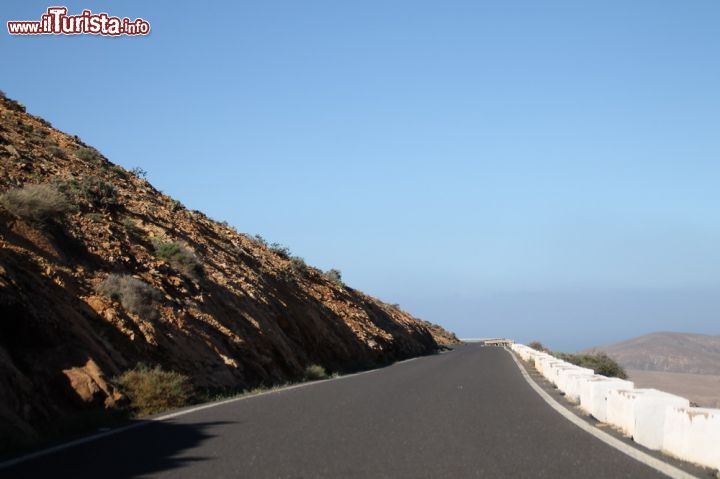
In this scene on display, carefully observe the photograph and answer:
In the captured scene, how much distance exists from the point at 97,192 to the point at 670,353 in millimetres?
99972

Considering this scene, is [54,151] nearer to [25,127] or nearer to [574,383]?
[25,127]

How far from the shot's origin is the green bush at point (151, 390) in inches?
566

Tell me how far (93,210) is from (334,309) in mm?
19560

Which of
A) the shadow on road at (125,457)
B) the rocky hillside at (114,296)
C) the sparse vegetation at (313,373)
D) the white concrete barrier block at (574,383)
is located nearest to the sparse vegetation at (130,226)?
the rocky hillside at (114,296)

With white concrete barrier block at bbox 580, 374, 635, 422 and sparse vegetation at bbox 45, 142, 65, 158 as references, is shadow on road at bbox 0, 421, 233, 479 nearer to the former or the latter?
white concrete barrier block at bbox 580, 374, 635, 422

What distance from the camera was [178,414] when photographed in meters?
13.8

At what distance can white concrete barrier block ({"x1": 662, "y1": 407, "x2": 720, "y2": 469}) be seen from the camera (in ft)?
26.5

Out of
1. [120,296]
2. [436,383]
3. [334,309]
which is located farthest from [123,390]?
[334,309]

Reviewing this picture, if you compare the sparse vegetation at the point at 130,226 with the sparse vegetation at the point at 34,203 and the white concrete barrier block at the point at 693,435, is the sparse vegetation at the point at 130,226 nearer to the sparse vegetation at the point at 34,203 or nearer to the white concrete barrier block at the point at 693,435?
the sparse vegetation at the point at 34,203

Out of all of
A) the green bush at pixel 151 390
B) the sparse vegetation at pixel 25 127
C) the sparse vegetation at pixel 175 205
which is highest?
the sparse vegetation at pixel 25 127

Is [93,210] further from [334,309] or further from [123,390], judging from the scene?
[334,309]

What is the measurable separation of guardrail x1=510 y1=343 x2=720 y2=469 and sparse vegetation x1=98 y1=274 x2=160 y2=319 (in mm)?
9690

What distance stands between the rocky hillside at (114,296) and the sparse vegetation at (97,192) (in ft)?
0.16

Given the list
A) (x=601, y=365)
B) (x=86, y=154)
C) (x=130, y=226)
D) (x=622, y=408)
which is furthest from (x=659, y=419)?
(x=601, y=365)
